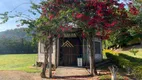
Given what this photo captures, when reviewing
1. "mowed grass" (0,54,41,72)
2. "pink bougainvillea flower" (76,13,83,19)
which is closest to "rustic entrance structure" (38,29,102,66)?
"mowed grass" (0,54,41,72)

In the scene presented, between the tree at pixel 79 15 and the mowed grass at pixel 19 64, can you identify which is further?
the mowed grass at pixel 19 64

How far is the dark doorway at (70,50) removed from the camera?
17688mm

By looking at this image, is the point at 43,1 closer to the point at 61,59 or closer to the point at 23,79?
the point at 23,79

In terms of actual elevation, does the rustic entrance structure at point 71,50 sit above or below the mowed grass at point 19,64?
above

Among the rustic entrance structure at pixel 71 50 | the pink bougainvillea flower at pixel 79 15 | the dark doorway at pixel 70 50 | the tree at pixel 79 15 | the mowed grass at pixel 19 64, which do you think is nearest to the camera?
the pink bougainvillea flower at pixel 79 15

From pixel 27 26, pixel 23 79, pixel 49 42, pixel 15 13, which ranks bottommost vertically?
pixel 23 79

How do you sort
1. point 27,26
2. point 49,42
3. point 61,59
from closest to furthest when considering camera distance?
point 27,26 < point 49,42 < point 61,59

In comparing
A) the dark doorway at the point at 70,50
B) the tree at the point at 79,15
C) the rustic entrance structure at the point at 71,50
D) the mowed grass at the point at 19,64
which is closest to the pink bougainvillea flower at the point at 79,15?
the tree at the point at 79,15

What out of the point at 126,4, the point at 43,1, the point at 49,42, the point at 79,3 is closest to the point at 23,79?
the point at 49,42

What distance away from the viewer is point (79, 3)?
34.0ft

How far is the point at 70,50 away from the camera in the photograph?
1788 cm

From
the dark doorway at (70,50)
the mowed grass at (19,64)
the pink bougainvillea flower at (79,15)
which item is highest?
the pink bougainvillea flower at (79,15)

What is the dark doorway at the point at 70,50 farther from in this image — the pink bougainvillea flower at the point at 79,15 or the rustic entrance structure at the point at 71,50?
the pink bougainvillea flower at the point at 79,15

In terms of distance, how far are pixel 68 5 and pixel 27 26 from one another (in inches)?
101
